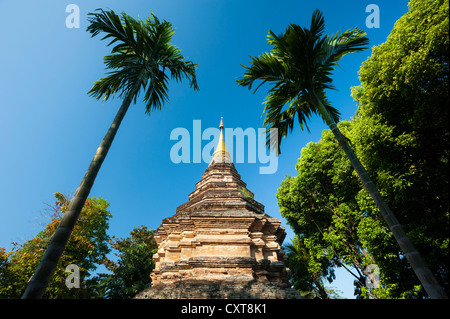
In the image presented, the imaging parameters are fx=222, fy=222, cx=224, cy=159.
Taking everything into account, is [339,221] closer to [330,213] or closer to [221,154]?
[330,213]

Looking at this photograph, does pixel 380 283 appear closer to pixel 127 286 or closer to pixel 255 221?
pixel 255 221

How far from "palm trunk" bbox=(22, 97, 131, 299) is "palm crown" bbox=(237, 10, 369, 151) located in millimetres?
4726

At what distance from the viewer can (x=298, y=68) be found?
6793mm

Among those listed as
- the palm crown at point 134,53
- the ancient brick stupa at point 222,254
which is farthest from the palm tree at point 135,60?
the ancient brick stupa at point 222,254

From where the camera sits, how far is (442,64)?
725 centimetres

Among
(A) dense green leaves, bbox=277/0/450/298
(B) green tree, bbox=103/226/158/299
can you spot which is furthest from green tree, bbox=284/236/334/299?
(B) green tree, bbox=103/226/158/299

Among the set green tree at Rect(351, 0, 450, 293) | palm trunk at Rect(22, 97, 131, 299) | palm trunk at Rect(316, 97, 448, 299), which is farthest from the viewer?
green tree at Rect(351, 0, 450, 293)

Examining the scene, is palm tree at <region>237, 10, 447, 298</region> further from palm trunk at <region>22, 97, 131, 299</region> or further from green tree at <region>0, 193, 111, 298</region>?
green tree at <region>0, 193, 111, 298</region>

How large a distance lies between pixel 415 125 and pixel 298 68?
530 centimetres

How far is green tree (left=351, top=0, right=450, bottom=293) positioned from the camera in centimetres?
723

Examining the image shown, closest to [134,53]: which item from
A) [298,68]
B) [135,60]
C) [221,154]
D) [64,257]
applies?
[135,60]
